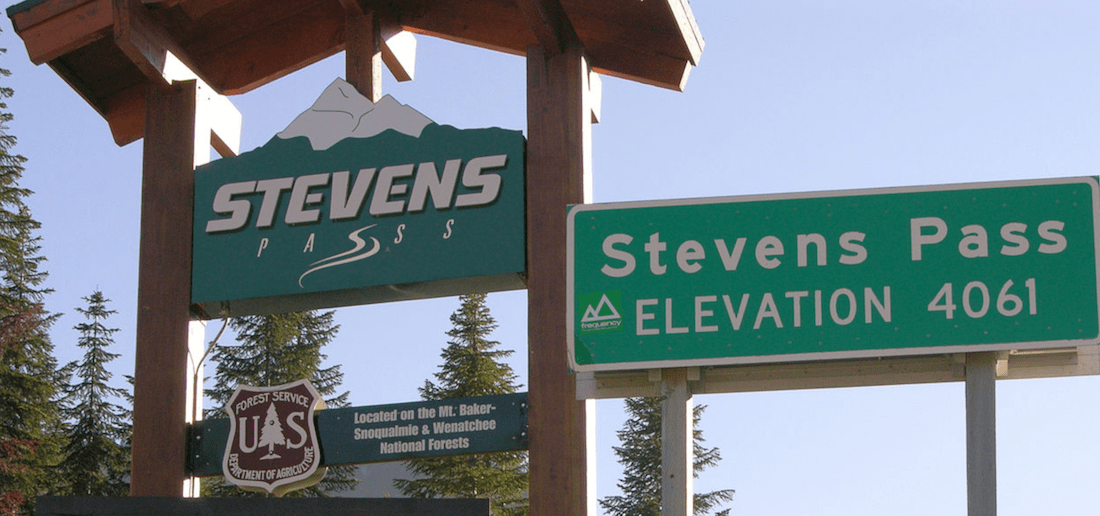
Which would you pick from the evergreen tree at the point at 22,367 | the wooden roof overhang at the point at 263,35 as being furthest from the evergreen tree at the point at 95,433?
the wooden roof overhang at the point at 263,35

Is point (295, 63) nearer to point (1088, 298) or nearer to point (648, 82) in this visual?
point (648, 82)

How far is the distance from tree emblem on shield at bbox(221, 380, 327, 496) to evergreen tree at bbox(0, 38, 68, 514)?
39.2ft

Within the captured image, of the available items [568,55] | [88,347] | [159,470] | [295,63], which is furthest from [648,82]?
[88,347]

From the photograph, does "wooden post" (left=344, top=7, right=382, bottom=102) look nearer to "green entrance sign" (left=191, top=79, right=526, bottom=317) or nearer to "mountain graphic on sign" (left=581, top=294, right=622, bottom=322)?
"green entrance sign" (left=191, top=79, right=526, bottom=317)

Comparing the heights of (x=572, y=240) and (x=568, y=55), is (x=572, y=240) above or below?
below

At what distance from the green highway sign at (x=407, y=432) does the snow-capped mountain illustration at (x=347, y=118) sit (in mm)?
2372

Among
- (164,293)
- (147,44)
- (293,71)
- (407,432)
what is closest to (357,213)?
(164,293)

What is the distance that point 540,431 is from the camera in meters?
11.4

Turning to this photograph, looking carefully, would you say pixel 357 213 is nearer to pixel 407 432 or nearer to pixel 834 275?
pixel 407 432

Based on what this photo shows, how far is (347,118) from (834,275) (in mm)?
6708

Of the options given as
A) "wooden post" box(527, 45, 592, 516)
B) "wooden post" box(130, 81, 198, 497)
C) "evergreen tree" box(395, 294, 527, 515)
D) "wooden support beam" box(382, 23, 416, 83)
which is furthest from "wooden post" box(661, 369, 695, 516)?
"evergreen tree" box(395, 294, 527, 515)

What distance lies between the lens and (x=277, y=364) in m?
26.0

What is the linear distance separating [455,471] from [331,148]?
11.7 meters

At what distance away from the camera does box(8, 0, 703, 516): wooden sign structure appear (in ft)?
38.2
